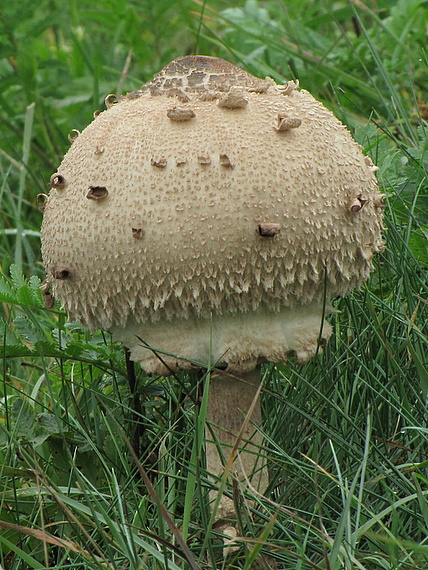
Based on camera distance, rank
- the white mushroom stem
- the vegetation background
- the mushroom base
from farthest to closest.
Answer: the white mushroom stem
the mushroom base
the vegetation background

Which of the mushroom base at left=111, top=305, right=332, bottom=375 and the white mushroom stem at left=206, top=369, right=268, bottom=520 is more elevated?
the mushroom base at left=111, top=305, right=332, bottom=375

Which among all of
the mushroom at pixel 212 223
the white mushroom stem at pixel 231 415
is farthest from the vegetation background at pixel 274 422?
the mushroom at pixel 212 223

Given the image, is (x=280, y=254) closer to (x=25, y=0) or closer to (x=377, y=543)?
(x=377, y=543)

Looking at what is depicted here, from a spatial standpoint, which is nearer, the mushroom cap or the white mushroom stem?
the mushroom cap

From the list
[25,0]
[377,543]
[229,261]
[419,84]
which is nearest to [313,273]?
[229,261]

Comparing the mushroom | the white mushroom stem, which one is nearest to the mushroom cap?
the mushroom

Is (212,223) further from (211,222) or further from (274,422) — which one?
(274,422)

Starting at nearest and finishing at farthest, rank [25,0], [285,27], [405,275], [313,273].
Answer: [313,273] < [405,275] < [285,27] < [25,0]

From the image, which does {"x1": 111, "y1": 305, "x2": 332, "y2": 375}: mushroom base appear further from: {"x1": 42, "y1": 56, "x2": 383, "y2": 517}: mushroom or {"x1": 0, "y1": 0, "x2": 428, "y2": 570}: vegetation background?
{"x1": 0, "y1": 0, "x2": 428, "y2": 570}: vegetation background

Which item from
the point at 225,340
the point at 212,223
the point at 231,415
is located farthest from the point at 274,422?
the point at 212,223
